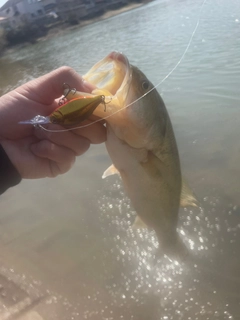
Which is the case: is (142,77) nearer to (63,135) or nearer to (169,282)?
(63,135)

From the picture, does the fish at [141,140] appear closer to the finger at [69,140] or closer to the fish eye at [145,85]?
the fish eye at [145,85]

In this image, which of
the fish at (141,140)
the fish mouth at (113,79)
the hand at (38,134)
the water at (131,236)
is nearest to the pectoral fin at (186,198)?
the fish at (141,140)

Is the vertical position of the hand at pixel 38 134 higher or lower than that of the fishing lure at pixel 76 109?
lower

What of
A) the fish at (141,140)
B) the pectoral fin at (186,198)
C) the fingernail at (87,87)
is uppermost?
the fingernail at (87,87)

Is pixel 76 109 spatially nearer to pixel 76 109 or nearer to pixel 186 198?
pixel 76 109

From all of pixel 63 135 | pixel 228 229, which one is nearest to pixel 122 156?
pixel 63 135

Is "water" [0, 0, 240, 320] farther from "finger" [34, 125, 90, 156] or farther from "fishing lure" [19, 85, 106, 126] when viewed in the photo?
"fishing lure" [19, 85, 106, 126]

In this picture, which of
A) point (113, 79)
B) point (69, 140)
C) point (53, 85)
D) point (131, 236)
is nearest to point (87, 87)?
point (113, 79)
